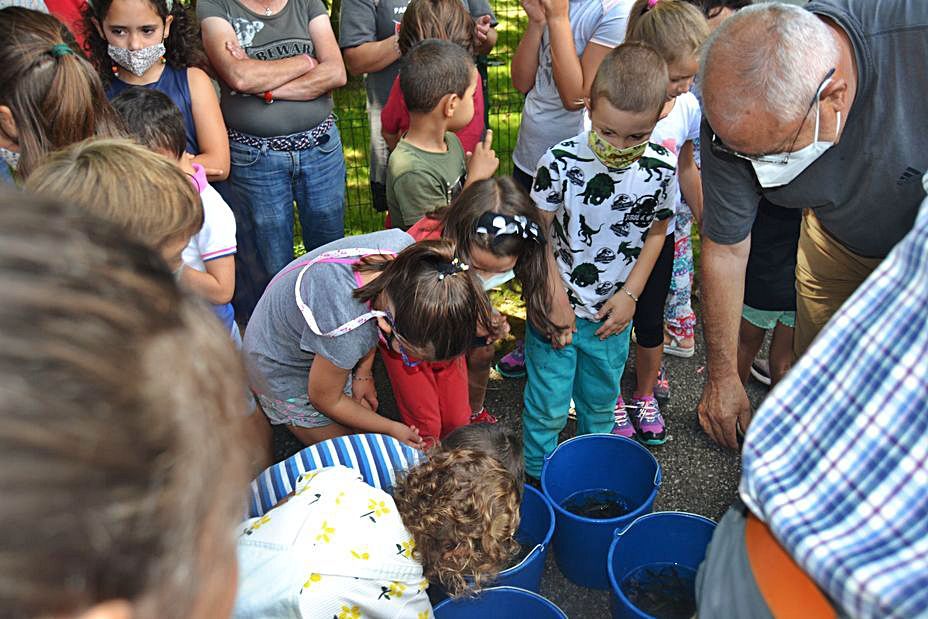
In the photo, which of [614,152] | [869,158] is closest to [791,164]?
[869,158]

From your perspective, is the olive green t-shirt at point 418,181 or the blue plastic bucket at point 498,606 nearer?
the blue plastic bucket at point 498,606

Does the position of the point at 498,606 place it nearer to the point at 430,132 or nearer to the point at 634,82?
the point at 634,82

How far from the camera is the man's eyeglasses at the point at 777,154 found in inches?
69.8

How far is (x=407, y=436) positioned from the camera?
2484 mm

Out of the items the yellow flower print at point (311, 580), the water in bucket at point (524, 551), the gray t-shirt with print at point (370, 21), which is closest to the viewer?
the yellow flower print at point (311, 580)

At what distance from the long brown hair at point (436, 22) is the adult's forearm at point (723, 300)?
5.24 feet

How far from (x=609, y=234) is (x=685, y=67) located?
2.52ft

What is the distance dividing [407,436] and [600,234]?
3.21ft

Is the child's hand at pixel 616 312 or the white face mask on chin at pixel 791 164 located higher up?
the white face mask on chin at pixel 791 164

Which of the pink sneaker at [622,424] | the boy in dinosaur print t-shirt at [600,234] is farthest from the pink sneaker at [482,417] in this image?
the pink sneaker at [622,424]

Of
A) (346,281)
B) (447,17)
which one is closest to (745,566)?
(346,281)

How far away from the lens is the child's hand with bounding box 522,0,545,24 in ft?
10.0

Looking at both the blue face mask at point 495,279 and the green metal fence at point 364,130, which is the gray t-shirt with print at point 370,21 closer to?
the green metal fence at point 364,130

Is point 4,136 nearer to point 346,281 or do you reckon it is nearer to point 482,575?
point 346,281
